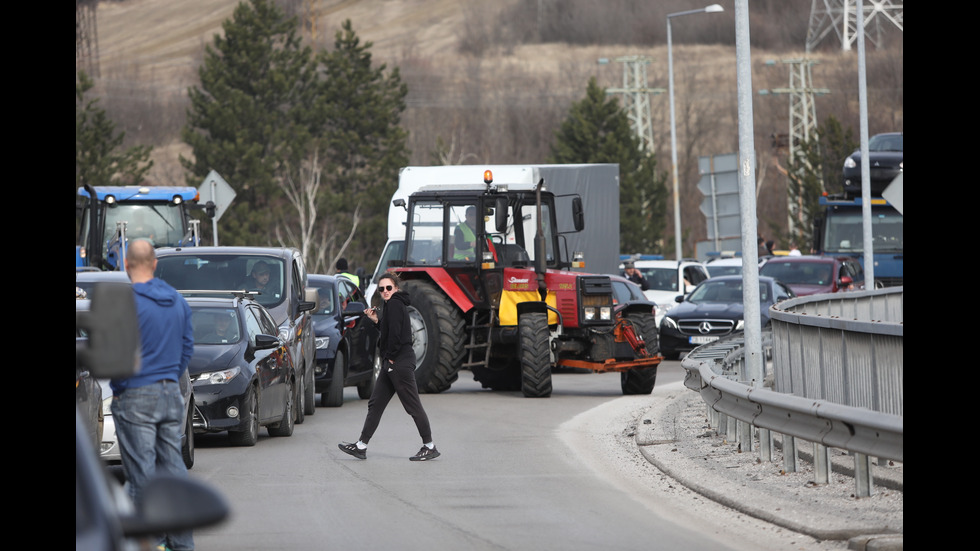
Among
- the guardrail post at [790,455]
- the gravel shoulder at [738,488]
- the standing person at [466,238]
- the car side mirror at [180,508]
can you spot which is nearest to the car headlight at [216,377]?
the gravel shoulder at [738,488]

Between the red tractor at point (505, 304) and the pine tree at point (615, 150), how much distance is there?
49219 millimetres

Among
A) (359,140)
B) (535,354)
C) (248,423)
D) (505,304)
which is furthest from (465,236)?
(359,140)

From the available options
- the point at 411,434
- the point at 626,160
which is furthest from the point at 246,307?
the point at 626,160

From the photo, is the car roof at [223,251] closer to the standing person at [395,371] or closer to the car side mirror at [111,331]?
the standing person at [395,371]

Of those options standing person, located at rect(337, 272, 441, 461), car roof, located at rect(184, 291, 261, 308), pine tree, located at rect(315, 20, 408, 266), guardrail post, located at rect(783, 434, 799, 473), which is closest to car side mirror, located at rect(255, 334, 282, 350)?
car roof, located at rect(184, 291, 261, 308)

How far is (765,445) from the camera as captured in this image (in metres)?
12.1

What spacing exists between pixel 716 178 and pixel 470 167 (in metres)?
11.0

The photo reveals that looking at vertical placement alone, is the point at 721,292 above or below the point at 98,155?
below

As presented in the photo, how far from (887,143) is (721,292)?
14.2 metres

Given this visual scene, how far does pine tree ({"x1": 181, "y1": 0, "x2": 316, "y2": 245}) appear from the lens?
64.2m

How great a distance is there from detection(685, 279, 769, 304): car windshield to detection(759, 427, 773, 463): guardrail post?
56.7 ft

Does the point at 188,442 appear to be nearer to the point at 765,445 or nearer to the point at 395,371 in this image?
the point at 395,371

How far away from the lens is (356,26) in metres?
185
